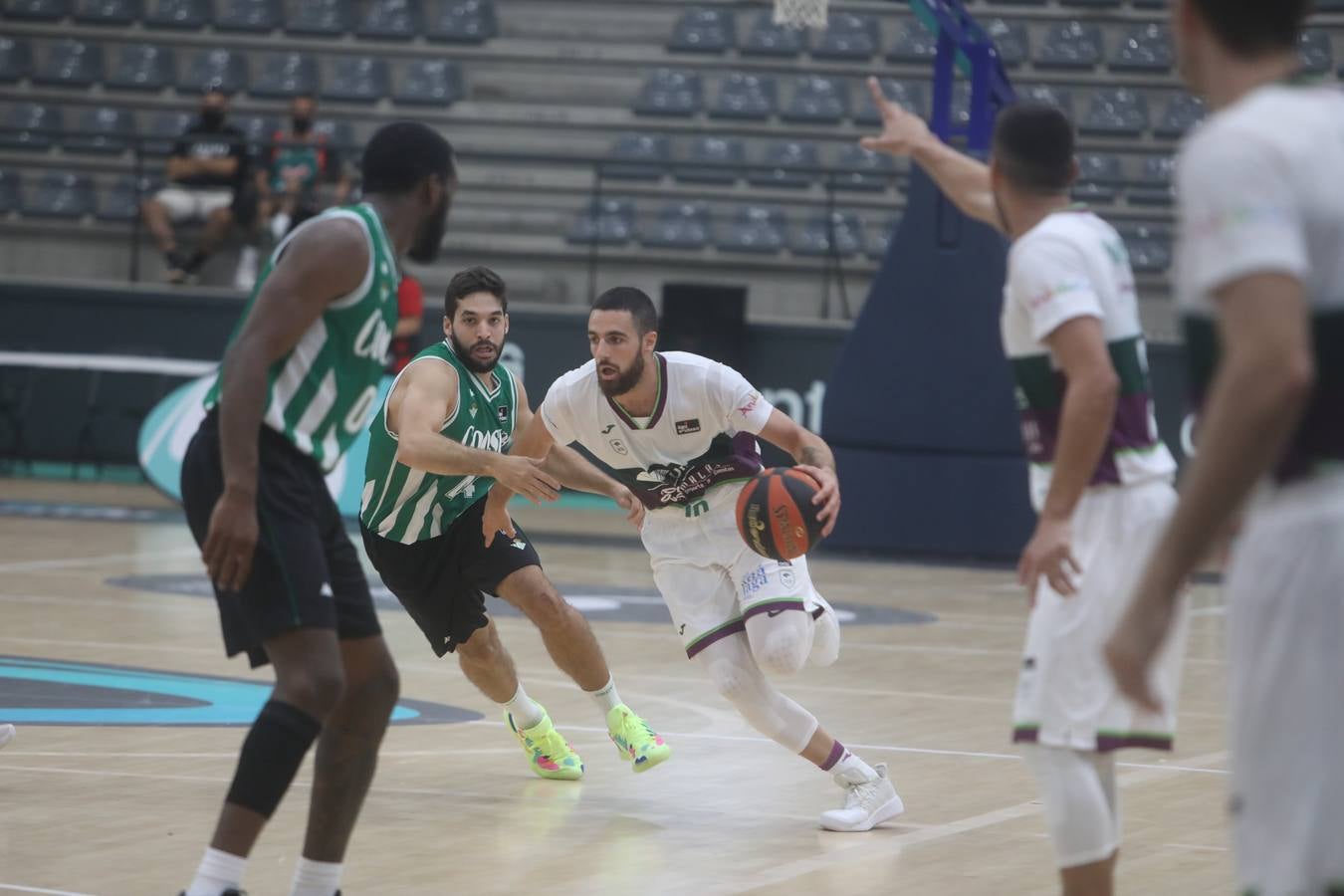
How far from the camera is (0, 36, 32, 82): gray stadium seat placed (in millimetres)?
22797

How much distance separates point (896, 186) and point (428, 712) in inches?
505

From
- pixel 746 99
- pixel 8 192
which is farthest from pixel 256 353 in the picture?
pixel 8 192

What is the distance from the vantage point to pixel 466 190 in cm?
2156

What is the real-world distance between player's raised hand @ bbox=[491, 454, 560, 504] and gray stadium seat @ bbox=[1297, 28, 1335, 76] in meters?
15.9

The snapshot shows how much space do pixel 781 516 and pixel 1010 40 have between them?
15717mm

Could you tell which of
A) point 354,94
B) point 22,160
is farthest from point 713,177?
point 22,160

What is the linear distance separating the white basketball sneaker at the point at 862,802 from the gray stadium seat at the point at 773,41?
16.4 m

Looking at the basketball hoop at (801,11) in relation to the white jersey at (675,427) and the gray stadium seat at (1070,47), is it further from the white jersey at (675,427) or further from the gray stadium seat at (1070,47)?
the white jersey at (675,427)

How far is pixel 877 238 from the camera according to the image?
1966cm

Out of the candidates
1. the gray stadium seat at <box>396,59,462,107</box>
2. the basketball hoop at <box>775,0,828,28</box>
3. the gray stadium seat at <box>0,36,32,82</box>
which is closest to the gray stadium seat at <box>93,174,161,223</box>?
the gray stadium seat at <box>0,36,32,82</box>

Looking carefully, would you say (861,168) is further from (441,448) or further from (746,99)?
(441,448)

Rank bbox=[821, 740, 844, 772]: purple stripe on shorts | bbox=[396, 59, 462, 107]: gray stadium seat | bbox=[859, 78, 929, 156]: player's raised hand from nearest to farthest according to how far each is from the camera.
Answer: bbox=[859, 78, 929, 156]: player's raised hand
bbox=[821, 740, 844, 772]: purple stripe on shorts
bbox=[396, 59, 462, 107]: gray stadium seat

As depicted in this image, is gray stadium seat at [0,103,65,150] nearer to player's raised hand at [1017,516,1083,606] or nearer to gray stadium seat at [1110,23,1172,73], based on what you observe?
gray stadium seat at [1110,23,1172,73]

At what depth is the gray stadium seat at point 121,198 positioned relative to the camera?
2103cm
